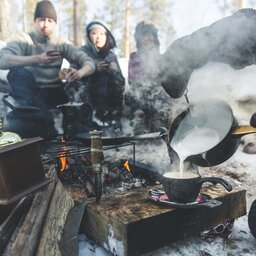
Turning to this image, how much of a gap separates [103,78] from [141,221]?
17.2 ft

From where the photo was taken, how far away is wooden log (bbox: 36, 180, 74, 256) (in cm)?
203

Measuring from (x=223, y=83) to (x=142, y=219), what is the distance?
5.45 metres

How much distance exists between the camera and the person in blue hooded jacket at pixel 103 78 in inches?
284

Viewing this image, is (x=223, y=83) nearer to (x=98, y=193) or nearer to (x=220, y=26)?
(x=220, y=26)

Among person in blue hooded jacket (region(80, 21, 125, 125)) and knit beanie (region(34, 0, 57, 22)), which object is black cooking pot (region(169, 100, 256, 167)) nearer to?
person in blue hooded jacket (region(80, 21, 125, 125))

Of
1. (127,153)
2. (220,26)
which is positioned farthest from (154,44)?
(220,26)

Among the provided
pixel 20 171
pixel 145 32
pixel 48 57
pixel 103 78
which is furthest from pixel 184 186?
pixel 145 32

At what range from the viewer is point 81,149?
4.01 metres

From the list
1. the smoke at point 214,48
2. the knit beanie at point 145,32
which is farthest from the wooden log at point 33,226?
the knit beanie at point 145,32

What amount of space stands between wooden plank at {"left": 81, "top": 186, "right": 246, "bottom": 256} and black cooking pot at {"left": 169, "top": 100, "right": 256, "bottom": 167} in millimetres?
438

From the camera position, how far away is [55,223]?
2396mm

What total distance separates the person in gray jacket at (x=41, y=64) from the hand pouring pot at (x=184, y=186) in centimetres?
400

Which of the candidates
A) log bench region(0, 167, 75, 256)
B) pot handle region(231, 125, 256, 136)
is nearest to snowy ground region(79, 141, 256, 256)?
log bench region(0, 167, 75, 256)

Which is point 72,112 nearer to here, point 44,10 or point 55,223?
point 44,10
